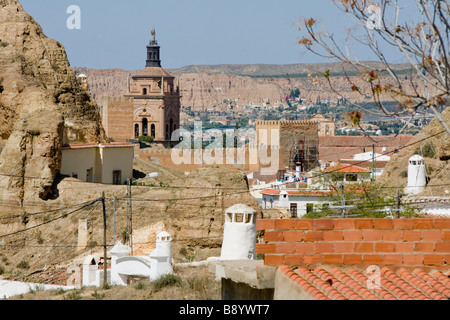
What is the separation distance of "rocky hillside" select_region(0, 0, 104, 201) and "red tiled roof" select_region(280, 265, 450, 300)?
16.4 meters

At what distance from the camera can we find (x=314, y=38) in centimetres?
806

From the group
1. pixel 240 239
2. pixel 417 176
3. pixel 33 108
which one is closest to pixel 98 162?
pixel 33 108

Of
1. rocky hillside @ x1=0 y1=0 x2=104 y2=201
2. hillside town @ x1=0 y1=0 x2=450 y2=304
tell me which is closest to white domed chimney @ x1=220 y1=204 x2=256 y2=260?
hillside town @ x1=0 y1=0 x2=450 y2=304

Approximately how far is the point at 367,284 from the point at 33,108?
19.9 metres

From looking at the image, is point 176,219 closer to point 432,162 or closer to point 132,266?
point 132,266

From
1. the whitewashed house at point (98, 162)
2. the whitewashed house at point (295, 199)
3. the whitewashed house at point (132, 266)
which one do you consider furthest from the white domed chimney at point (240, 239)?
the whitewashed house at point (295, 199)

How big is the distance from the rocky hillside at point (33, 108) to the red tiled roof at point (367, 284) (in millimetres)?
16422

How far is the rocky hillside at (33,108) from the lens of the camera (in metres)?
22.8

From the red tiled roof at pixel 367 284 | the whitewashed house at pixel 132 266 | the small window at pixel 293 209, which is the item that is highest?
the red tiled roof at pixel 367 284

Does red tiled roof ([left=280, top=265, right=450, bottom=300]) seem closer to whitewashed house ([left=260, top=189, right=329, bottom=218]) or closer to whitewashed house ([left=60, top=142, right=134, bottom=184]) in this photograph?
whitewashed house ([left=60, top=142, right=134, bottom=184])

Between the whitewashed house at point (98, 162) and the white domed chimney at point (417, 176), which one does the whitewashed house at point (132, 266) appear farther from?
the white domed chimney at point (417, 176)

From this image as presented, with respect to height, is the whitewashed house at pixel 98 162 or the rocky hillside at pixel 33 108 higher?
the rocky hillside at pixel 33 108

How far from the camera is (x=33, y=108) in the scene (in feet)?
83.5
